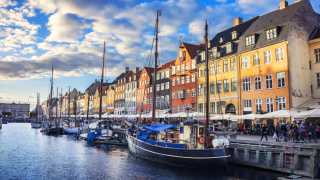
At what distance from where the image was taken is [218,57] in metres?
58.1

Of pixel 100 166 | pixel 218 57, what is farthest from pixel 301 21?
pixel 100 166

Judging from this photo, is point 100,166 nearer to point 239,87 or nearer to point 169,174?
point 169,174

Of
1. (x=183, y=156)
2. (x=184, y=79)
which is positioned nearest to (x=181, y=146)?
(x=183, y=156)

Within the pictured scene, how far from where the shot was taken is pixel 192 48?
69.6m

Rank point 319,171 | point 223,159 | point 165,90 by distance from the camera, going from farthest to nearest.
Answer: point 165,90 < point 223,159 < point 319,171

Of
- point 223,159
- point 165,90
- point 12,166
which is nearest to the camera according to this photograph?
point 223,159

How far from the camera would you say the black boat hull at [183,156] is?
2772cm

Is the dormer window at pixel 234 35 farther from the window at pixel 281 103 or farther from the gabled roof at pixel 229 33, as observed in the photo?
the window at pixel 281 103

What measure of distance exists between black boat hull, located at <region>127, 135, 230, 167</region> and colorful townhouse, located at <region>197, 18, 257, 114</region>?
20289 millimetres

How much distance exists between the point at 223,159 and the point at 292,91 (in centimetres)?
2108

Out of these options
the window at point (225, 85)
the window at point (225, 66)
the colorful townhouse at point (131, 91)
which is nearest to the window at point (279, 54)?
the window at point (225, 66)

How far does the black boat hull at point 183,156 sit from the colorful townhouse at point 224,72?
20289 millimetres

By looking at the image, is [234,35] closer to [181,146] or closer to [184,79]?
[184,79]

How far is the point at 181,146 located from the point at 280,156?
807 cm
